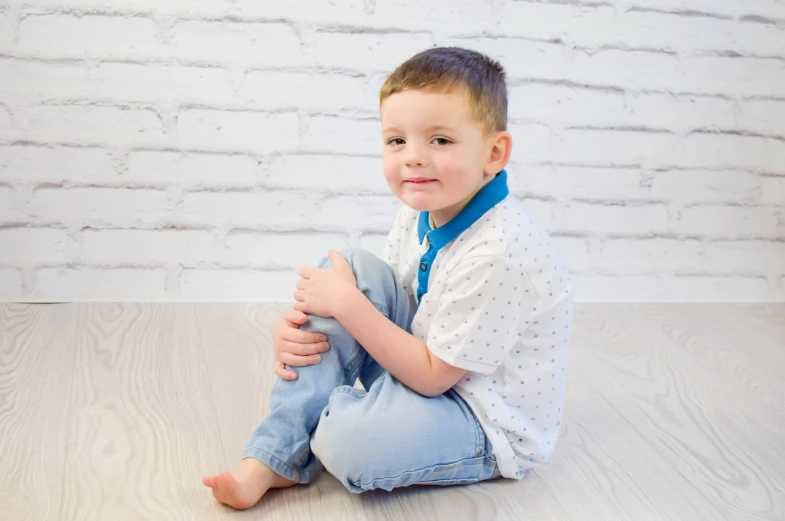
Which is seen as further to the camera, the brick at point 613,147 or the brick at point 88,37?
the brick at point 613,147

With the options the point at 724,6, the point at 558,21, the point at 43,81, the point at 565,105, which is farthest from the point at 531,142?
the point at 43,81

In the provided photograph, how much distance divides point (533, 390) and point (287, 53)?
2.78 feet

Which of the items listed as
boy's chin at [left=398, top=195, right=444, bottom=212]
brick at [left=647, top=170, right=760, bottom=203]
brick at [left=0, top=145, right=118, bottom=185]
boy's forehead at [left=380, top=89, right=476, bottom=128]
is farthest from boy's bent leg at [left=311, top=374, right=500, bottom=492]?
brick at [left=647, top=170, right=760, bottom=203]

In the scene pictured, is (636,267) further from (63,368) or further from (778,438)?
(63,368)

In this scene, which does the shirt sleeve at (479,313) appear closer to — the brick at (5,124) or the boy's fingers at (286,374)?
the boy's fingers at (286,374)

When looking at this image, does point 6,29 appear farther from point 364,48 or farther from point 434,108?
point 434,108

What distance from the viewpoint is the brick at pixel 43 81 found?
Result: 5.30 ft

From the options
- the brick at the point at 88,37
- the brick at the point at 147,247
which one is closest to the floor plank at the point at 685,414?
the brick at the point at 147,247

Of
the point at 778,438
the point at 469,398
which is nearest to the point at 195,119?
the point at 469,398

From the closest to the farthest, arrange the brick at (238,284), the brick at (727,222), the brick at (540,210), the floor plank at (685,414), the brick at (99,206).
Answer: the floor plank at (685,414) → the brick at (99,206) → the brick at (238,284) → the brick at (540,210) → the brick at (727,222)

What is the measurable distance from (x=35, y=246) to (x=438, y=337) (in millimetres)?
944

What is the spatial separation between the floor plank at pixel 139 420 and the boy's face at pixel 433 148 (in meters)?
0.46

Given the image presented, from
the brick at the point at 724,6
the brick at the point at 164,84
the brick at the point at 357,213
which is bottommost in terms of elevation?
the brick at the point at 357,213

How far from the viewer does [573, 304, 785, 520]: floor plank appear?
1.26 metres
